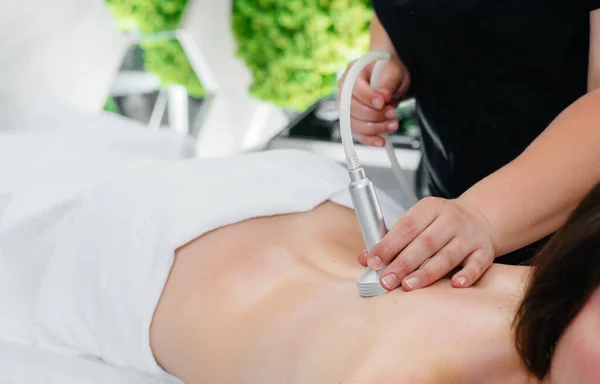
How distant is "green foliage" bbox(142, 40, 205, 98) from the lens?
2.49 m

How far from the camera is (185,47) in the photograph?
2.69 m

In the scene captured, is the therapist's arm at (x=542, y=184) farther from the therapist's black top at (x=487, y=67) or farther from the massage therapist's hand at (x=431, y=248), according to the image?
the therapist's black top at (x=487, y=67)

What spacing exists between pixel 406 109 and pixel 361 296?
124 centimetres

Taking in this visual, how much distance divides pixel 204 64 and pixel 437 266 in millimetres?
2172

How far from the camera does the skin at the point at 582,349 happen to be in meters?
0.61

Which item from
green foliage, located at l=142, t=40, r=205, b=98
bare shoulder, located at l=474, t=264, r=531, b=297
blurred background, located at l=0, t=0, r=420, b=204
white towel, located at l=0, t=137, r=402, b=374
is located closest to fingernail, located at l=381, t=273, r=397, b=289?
bare shoulder, located at l=474, t=264, r=531, b=297

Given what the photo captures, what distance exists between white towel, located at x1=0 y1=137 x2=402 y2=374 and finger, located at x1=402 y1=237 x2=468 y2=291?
330mm

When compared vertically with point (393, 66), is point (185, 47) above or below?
below

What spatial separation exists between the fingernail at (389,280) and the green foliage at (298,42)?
191cm

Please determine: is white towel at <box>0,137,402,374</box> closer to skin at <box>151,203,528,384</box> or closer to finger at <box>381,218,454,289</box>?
skin at <box>151,203,528,384</box>

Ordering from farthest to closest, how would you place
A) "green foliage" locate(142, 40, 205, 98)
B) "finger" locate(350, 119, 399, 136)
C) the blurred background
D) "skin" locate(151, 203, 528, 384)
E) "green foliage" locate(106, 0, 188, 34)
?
1. "green foliage" locate(142, 40, 205, 98)
2. "green foliage" locate(106, 0, 188, 34)
3. the blurred background
4. "finger" locate(350, 119, 399, 136)
5. "skin" locate(151, 203, 528, 384)

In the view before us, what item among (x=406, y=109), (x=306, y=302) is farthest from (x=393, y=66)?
(x=406, y=109)

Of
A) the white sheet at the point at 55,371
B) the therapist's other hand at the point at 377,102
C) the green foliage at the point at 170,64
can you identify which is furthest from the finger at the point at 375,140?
the green foliage at the point at 170,64

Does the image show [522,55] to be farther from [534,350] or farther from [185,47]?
[185,47]
